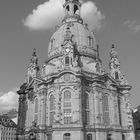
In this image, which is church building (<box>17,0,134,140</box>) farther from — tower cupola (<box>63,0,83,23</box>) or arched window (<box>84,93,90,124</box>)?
tower cupola (<box>63,0,83,23</box>)

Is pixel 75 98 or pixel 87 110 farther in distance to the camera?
pixel 87 110

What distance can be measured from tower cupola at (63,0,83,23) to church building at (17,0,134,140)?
6740mm

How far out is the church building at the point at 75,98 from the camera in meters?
57.3

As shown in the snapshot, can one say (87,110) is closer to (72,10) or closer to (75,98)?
(75,98)

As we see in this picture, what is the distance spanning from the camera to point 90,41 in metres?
76.2

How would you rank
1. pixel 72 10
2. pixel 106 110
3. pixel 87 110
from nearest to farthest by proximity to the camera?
pixel 87 110 → pixel 106 110 → pixel 72 10

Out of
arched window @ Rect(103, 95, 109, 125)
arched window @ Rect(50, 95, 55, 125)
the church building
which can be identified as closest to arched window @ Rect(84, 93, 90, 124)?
the church building

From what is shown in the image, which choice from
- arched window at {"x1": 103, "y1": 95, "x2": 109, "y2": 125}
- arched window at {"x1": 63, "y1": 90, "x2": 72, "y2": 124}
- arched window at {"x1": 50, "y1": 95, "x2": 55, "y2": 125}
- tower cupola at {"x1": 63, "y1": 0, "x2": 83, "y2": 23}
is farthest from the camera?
tower cupola at {"x1": 63, "y1": 0, "x2": 83, "y2": 23}

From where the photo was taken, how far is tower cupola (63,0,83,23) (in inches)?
3209

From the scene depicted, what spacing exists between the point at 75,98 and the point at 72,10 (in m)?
37.3

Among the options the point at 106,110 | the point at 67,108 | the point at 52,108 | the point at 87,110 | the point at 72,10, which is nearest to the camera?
the point at 67,108

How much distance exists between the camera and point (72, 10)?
83.9 metres

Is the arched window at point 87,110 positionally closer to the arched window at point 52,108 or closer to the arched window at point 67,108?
the arched window at point 67,108

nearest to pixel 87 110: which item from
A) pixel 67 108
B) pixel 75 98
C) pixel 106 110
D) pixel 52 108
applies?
pixel 75 98
